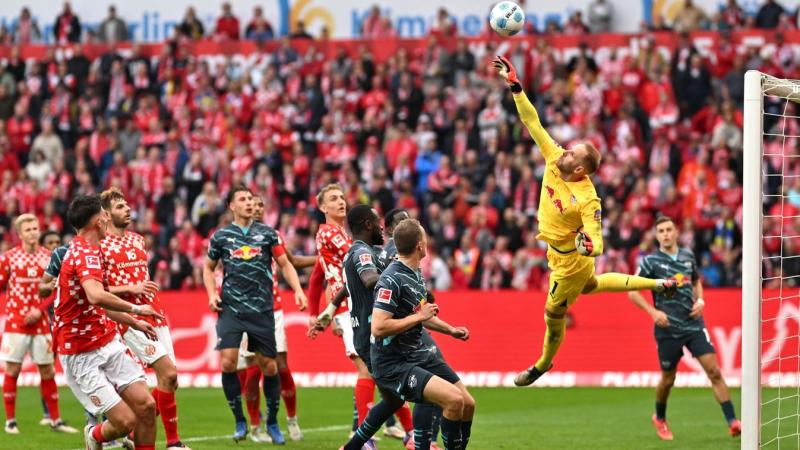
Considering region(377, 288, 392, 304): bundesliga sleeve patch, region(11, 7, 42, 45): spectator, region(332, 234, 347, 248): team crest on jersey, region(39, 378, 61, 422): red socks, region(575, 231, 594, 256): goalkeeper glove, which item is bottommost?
region(39, 378, 61, 422): red socks

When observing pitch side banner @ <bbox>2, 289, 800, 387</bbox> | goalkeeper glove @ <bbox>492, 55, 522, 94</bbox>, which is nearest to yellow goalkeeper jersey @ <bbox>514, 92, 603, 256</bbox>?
goalkeeper glove @ <bbox>492, 55, 522, 94</bbox>

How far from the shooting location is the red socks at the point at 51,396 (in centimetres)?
1575

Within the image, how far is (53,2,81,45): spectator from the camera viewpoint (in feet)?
102

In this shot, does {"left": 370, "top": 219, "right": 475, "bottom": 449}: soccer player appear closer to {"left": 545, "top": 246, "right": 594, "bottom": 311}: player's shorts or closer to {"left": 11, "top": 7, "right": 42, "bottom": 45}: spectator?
{"left": 545, "top": 246, "right": 594, "bottom": 311}: player's shorts

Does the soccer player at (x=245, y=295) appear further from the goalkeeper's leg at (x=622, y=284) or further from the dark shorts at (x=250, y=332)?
the goalkeeper's leg at (x=622, y=284)

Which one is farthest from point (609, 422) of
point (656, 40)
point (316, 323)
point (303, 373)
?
point (656, 40)

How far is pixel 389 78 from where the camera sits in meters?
28.1

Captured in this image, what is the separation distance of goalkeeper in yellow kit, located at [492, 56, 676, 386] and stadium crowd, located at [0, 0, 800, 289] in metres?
10.3

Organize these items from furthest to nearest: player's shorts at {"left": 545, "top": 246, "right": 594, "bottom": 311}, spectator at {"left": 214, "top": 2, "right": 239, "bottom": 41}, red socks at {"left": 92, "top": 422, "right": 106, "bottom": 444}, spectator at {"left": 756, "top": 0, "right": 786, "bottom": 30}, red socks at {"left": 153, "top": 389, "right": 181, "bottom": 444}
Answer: spectator at {"left": 214, "top": 2, "right": 239, "bottom": 41}
spectator at {"left": 756, "top": 0, "right": 786, "bottom": 30}
red socks at {"left": 153, "top": 389, "right": 181, "bottom": 444}
player's shorts at {"left": 545, "top": 246, "right": 594, "bottom": 311}
red socks at {"left": 92, "top": 422, "right": 106, "bottom": 444}

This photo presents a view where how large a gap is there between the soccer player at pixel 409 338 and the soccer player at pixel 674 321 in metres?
4.91

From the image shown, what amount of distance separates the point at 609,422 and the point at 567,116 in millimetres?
11481

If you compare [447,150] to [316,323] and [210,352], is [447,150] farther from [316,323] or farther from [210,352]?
[316,323]

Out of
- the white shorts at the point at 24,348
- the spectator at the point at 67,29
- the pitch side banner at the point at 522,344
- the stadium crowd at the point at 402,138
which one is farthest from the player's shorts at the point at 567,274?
the spectator at the point at 67,29

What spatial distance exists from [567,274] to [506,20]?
7.91 feet
